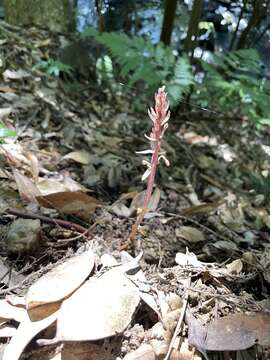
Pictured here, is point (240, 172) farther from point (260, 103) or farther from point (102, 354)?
point (102, 354)

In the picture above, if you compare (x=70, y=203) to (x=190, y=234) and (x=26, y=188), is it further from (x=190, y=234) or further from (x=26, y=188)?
(x=190, y=234)

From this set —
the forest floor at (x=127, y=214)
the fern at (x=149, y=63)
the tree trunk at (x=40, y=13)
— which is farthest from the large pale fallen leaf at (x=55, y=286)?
the tree trunk at (x=40, y=13)

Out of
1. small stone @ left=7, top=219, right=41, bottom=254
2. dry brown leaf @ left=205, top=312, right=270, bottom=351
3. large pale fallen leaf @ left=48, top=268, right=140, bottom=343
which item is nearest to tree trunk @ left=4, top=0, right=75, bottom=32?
small stone @ left=7, top=219, right=41, bottom=254

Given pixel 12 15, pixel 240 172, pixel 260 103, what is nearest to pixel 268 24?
pixel 260 103

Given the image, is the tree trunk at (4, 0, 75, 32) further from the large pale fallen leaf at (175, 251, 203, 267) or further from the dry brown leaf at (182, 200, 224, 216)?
the large pale fallen leaf at (175, 251, 203, 267)

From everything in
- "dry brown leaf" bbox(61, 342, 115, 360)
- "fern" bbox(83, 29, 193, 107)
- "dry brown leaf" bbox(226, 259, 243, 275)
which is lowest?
"dry brown leaf" bbox(226, 259, 243, 275)

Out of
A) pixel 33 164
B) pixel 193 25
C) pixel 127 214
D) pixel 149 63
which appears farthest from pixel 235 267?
pixel 193 25
